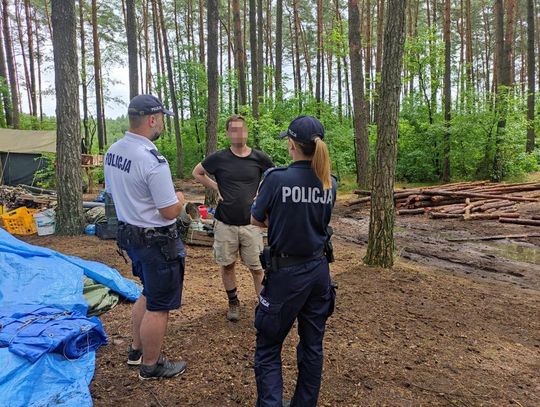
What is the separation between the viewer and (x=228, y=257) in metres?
4.15

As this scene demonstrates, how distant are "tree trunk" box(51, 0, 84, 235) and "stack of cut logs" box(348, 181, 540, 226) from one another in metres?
8.72

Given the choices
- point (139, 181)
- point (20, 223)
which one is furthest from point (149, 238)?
point (20, 223)

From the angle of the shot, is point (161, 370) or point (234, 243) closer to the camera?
point (161, 370)

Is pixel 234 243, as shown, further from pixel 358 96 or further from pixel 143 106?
pixel 358 96

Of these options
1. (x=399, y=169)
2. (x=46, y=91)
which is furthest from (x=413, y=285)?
(x=46, y=91)

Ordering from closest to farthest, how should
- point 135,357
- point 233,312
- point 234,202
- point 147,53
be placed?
point 135,357 → point 234,202 → point 233,312 → point 147,53

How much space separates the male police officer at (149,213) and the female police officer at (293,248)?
747mm

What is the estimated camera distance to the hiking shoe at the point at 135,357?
130 inches

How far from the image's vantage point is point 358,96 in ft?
47.6

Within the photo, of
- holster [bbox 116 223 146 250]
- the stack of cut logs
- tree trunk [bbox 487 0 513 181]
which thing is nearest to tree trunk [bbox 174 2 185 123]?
the stack of cut logs

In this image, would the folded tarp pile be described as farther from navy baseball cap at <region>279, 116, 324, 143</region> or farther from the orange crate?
the orange crate

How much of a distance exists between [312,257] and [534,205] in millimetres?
12228

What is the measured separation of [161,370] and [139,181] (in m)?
1.44

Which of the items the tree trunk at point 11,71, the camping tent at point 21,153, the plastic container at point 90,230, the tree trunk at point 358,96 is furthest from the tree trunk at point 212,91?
the tree trunk at point 11,71
